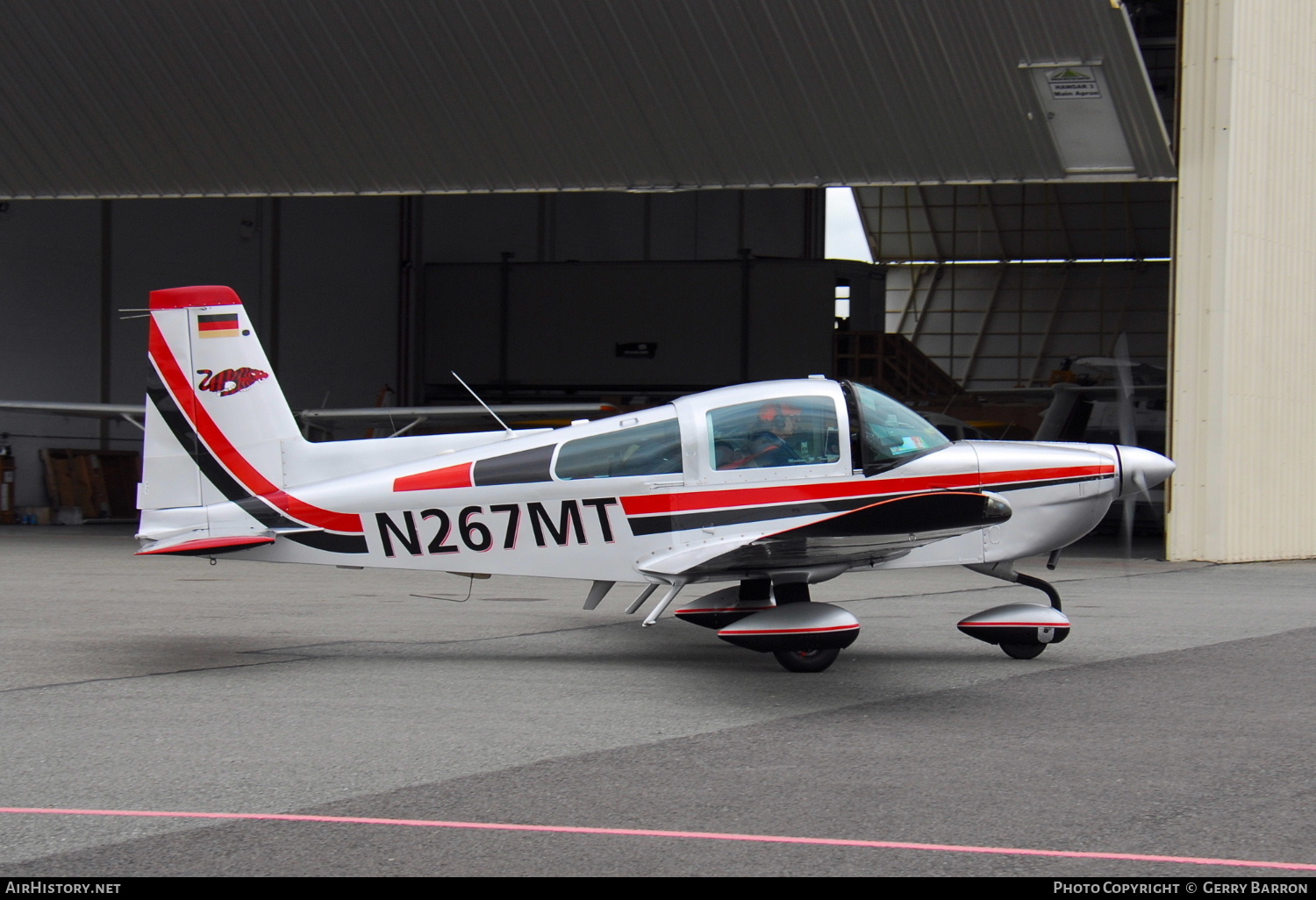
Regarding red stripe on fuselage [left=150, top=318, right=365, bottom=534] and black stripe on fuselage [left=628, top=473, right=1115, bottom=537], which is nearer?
black stripe on fuselage [left=628, top=473, right=1115, bottom=537]

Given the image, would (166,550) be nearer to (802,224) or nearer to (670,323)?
(670,323)

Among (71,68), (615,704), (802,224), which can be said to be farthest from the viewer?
(802,224)

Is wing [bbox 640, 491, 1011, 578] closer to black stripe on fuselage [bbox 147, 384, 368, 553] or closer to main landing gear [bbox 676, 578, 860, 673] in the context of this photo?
main landing gear [bbox 676, 578, 860, 673]

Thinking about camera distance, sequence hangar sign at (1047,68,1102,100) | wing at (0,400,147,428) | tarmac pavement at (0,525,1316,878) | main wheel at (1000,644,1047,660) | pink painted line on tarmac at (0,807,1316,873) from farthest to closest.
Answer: wing at (0,400,147,428)
hangar sign at (1047,68,1102,100)
main wheel at (1000,644,1047,660)
tarmac pavement at (0,525,1316,878)
pink painted line on tarmac at (0,807,1316,873)

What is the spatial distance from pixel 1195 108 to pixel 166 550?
52.9ft

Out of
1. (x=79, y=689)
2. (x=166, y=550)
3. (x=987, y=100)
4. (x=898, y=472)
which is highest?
(x=987, y=100)

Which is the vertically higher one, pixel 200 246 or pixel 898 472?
pixel 200 246

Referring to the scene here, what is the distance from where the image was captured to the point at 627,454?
8.70 meters

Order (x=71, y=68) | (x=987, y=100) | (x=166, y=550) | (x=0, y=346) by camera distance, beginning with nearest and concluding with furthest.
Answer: (x=166, y=550) → (x=987, y=100) → (x=71, y=68) → (x=0, y=346)

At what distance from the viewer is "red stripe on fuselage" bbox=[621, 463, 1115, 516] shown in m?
8.54

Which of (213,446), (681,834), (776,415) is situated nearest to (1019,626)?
(776,415)

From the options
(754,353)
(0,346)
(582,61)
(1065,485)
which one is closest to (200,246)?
A: (0,346)

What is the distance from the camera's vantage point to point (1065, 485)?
8.91 m

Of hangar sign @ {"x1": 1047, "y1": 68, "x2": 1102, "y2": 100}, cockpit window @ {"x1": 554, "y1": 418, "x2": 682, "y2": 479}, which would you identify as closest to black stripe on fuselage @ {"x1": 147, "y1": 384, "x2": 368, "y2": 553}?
cockpit window @ {"x1": 554, "y1": 418, "x2": 682, "y2": 479}
